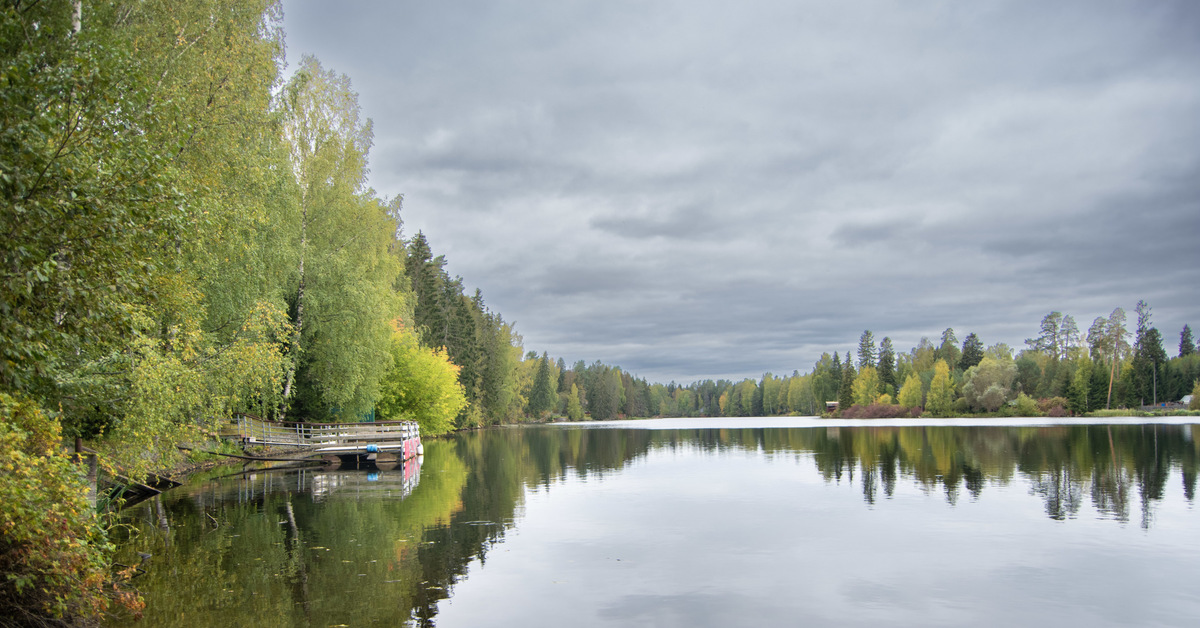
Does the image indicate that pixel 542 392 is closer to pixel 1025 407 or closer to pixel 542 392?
pixel 542 392

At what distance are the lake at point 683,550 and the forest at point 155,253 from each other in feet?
7.28

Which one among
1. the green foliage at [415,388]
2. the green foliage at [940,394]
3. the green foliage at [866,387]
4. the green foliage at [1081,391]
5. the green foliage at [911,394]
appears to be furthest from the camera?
the green foliage at [866,387]

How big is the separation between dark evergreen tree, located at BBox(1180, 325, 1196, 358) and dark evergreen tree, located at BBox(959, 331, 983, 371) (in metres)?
31.9

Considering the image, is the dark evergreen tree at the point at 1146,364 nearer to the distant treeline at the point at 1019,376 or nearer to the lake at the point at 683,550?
the distant treeline at the point at 1019,376

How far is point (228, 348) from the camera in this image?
17094 mm

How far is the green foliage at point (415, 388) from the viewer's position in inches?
1773

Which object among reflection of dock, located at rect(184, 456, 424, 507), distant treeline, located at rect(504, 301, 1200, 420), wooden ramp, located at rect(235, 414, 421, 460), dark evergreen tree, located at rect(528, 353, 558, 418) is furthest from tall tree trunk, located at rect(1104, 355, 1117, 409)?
reflection of dock, located at rect(184, 456, 424, 507)

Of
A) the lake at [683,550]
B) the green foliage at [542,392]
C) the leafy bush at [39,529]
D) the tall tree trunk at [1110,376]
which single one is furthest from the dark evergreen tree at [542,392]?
the leafy bush at [39,529]

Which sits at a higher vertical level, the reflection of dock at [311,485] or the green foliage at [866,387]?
the green foliage at [866,387]

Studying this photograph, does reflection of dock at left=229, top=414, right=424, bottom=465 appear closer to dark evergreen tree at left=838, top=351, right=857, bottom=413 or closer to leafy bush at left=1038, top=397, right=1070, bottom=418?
leafy bush at left=1038, top=397, right=1070, bottom=418

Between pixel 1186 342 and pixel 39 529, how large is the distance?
140m

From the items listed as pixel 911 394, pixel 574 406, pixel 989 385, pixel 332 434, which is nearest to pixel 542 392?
pixel 574 406

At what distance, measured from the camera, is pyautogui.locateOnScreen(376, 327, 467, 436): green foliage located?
148 feet

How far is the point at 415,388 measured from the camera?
153 ft
